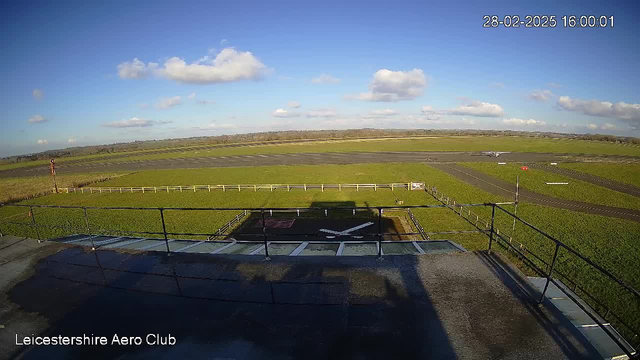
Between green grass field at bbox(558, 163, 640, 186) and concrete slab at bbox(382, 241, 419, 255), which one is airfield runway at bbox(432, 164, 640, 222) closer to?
green grass field at bbox(558, 163, 640, 186)

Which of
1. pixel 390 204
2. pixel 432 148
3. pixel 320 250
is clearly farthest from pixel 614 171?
pixel 320 250

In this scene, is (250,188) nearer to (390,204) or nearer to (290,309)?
(390,204)

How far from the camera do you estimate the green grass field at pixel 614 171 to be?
38.2 m

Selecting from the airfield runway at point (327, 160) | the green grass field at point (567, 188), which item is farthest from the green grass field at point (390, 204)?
the airfield runway at point (327, 160)

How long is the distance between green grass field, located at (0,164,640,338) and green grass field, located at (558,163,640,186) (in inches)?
938

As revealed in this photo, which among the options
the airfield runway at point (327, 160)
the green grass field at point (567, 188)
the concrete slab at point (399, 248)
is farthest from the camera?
the airfield runway at point (327, 160)

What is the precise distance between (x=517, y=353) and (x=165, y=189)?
44.8 meters

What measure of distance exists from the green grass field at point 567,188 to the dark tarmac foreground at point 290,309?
109ft

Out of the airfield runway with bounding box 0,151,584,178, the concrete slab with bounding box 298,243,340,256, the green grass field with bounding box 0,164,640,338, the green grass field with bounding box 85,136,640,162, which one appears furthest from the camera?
the green grass field with bounding box 85,136,640,162

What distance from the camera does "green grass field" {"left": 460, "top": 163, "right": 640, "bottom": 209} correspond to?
2746 cm

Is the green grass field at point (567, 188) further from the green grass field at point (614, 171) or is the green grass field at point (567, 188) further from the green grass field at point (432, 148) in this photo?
the green grass field at point (432, 148)

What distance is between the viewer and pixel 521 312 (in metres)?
4.31

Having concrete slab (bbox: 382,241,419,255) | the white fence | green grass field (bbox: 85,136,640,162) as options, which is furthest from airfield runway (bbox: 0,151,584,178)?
concrete slab (bbox: 382,241,419,255)

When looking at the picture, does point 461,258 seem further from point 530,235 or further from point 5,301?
point 530,235
